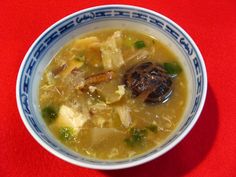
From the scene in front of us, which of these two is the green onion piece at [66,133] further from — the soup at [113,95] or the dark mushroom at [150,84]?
the dark mushroom at [150,84]

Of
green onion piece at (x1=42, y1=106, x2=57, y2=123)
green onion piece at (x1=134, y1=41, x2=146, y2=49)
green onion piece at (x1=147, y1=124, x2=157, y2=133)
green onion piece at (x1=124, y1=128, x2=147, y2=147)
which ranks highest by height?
green onion piece at (x1=134, y1=41, x2=146, y2=49)

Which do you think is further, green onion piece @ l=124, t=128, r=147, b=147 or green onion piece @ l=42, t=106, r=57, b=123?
green onion piece @ l=42, t=106, r=57, b=123

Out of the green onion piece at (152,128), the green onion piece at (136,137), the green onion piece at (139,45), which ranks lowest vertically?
the green onion piece at (136,137)

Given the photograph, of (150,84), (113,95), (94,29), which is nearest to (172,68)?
(150,84)

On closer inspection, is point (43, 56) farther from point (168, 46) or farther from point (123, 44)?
point (168, 46)

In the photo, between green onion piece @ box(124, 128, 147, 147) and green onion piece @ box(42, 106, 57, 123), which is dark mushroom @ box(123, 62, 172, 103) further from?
green onion piece @ box(42, 106, 57, 123)

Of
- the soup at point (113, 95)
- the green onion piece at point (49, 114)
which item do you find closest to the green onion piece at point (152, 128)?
the soup at point (113, 95)

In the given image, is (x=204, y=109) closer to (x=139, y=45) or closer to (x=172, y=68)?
(x=172, y=68)

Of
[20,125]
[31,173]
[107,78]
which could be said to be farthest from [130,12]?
[31,173]

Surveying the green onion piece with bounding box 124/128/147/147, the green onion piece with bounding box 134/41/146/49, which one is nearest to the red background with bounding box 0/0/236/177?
the green onion piece with bounding box 124/128/147/147
